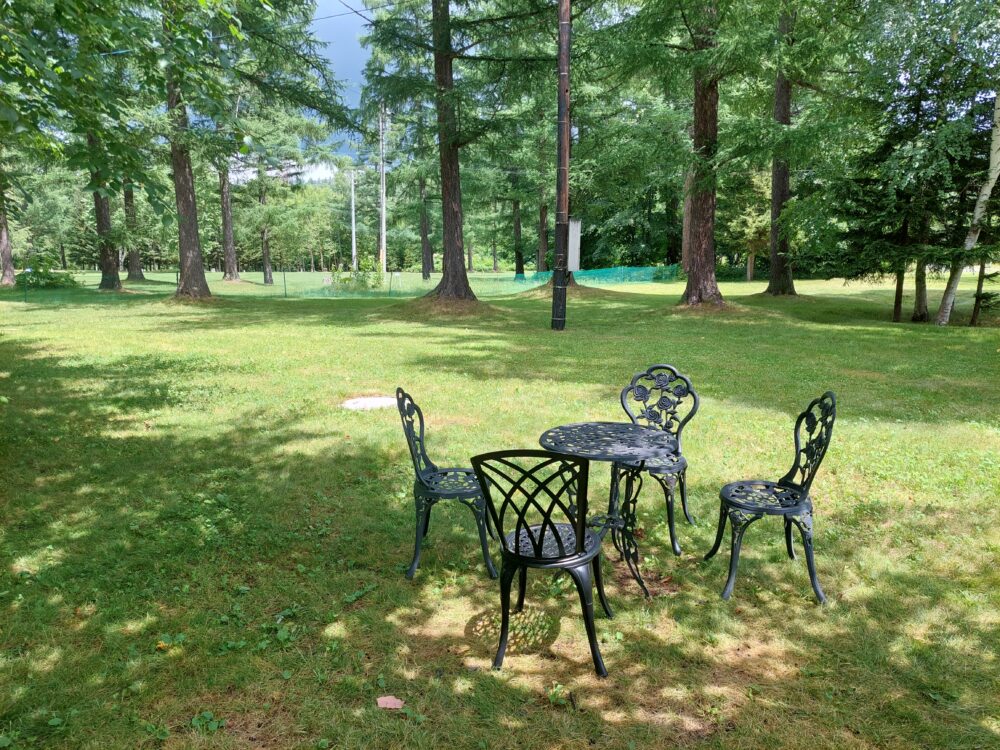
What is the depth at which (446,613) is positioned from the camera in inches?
121

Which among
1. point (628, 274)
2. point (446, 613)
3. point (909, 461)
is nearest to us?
point (446, 613)

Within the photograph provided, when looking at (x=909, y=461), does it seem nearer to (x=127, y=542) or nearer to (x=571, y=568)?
(x=571, y=568)

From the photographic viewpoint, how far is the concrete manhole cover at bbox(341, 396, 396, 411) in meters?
6.72

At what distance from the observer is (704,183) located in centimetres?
1473

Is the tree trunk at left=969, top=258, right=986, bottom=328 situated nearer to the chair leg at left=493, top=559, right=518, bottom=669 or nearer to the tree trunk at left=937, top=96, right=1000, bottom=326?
the tree trunk at left=937, top=96, right=1000, bottom=326

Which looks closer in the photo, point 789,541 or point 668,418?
point 789,541

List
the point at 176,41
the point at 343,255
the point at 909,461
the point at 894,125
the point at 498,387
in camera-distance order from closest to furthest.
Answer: the point at 176,41
the point at 909,461
the point at 498,387
the point at 894,125
the point at 343,255

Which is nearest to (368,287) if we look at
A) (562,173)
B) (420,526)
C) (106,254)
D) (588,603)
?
(106,254)

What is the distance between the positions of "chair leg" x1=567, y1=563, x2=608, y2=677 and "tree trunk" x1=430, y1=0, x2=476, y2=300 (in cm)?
1439

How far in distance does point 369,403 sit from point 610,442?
13.5ft

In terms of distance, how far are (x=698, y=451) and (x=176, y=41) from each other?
476cm

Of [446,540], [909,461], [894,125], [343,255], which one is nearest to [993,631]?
[909,461]

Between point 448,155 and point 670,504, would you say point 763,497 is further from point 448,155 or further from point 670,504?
point 448,155

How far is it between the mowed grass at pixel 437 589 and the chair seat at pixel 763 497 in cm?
46
